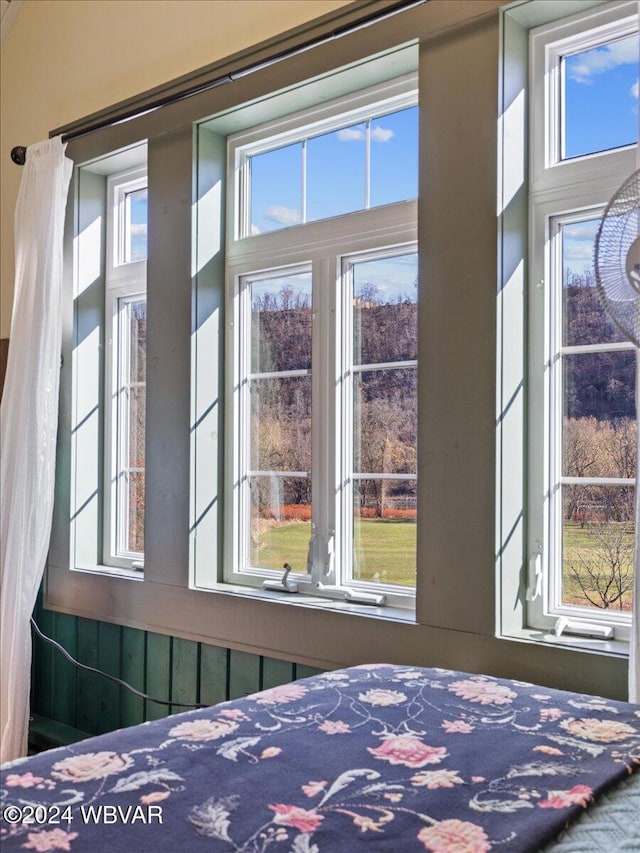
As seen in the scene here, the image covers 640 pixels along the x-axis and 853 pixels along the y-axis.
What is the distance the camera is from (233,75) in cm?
253

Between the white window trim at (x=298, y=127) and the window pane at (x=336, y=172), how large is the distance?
0.04 meters

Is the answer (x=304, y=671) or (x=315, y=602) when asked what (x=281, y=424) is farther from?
(x=304, y=671)

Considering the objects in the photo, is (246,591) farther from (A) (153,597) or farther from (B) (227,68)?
(B) (227,68)

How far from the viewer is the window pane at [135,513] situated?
3.27 meters

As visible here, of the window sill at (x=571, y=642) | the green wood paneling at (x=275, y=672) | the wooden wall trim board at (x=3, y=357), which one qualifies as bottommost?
the green wood paneling at (x=275, y=672)

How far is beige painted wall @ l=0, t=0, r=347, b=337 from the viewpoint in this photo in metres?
2.64

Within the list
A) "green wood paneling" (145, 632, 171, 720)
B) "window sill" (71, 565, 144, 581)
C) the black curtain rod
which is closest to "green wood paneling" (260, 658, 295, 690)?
"green wood paneling" (145, 632, 171, 720)

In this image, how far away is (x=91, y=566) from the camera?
3283 millimetres

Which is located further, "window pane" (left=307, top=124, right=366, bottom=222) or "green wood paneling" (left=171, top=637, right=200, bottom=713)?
"green wood paneling" (left=171, top=637, right=200, bottom=713)

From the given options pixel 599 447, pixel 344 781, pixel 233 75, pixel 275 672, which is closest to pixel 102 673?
pixel 275 672

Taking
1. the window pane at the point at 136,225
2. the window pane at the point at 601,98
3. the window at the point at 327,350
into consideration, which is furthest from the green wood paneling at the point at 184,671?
the window pane at the point at 601,98

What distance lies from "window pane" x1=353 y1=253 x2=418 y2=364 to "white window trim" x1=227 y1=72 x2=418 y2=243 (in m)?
0.43

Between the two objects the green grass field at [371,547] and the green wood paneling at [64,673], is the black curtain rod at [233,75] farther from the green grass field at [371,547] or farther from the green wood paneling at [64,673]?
the green wood paneling at [64,673]

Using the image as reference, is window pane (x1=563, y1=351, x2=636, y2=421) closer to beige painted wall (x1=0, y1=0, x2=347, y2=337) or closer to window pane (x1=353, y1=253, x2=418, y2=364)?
window pane (x1=353, y1=253, x2=418, y2=364)
